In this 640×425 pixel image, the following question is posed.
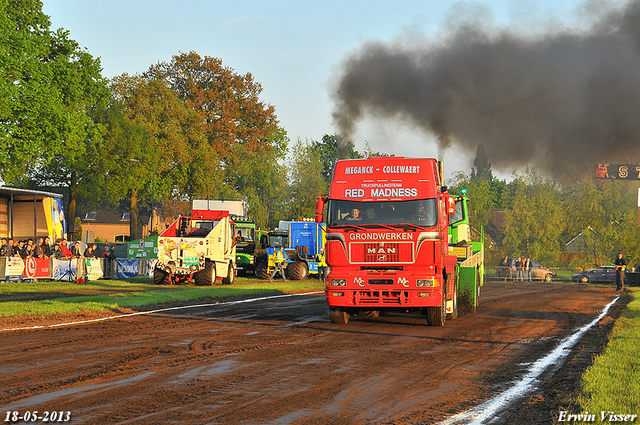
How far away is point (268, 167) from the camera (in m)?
62.3

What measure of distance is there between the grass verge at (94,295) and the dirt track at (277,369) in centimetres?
229

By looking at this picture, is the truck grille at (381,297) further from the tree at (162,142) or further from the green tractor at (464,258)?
the tree at (162,142)

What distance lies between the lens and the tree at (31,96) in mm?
36781

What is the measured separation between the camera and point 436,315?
1547cm

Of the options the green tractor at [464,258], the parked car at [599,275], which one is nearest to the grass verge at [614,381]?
the green tractor at [464,258]

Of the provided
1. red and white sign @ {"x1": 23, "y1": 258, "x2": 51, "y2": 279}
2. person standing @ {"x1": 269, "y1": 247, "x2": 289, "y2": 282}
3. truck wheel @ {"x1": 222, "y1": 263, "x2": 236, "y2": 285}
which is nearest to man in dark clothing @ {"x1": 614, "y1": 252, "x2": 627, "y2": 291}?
person standing @ {"x1": 269, "y1": 247, "x2": 289, "y2": 282}

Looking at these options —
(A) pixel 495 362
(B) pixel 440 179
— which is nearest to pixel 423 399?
(A) pixel 495 362

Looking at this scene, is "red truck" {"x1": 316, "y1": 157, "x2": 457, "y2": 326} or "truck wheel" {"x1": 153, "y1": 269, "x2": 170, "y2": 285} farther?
"truck wheel" {"x1": 153, "y1": 269, "x2": 170, "y2": 285}

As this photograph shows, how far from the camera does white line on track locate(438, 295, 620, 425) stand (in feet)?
22.8

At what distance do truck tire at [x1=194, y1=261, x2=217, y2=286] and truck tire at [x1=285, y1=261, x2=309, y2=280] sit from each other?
6.81 meters

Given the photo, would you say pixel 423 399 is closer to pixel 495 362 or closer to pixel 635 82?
pixel 495 362

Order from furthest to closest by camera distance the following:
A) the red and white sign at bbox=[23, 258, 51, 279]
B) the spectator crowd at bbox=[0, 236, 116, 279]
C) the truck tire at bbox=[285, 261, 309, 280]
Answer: the truck tire at bbox=[285, 261, 309, 280] < the spectator crowd at bbox=[0, 236, 116, 279] < the red and white sign at bbox=[23, 258, 51, 279]

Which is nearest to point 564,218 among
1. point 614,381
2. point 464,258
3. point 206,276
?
point 206,276

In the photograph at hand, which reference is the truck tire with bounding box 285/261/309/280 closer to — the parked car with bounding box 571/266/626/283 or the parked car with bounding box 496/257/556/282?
the parked car with bounding box 496/257/556/282
